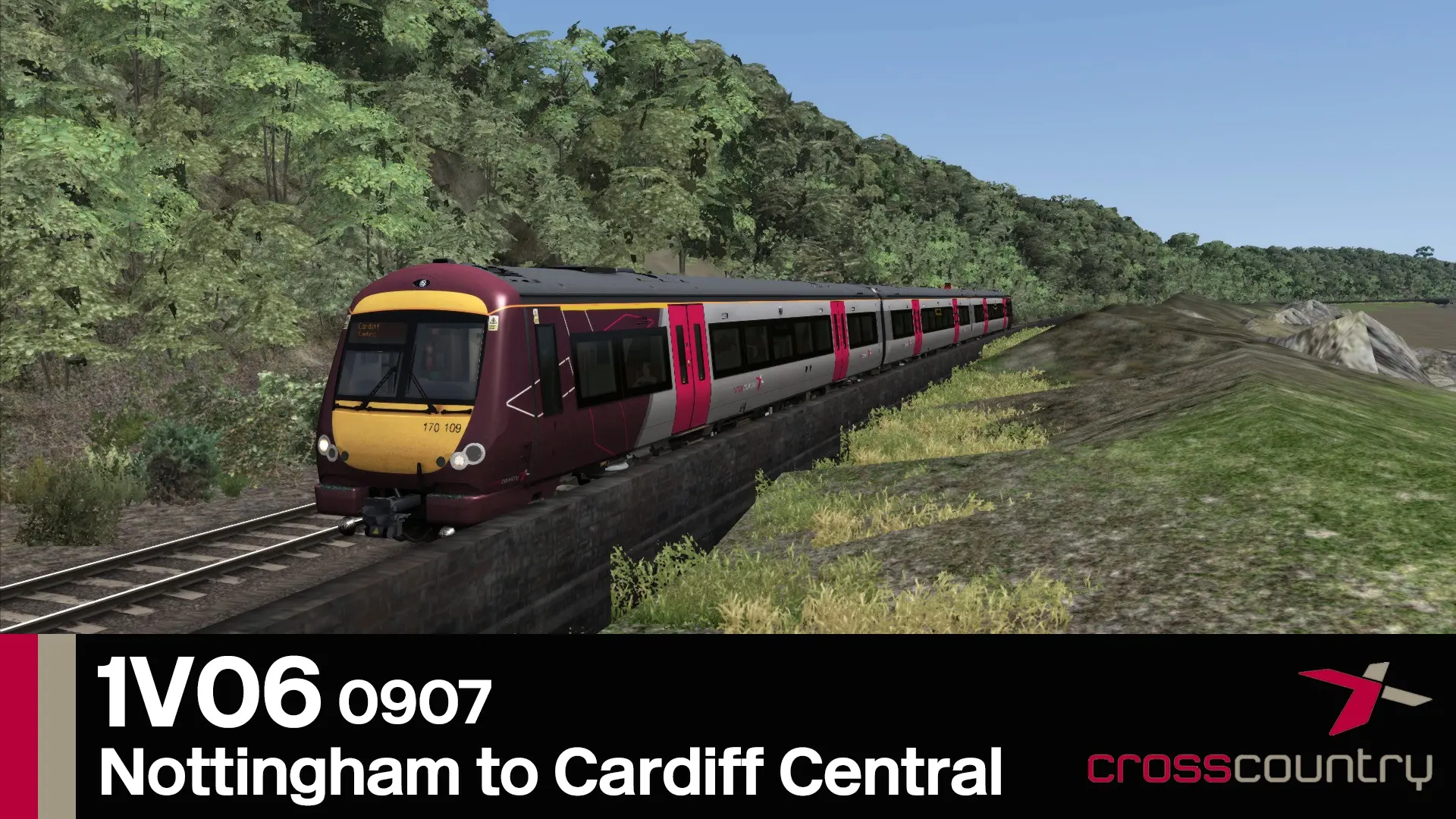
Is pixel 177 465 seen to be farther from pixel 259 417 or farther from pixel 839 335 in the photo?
pixel 839 335

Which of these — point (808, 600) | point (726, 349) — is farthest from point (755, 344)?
point (808, 600)

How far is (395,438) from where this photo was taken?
11742 millimetres

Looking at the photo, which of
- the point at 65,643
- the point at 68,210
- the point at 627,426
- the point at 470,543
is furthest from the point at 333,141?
the point at 65,643

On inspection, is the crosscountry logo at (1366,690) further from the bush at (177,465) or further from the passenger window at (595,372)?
the bush at (177,465)

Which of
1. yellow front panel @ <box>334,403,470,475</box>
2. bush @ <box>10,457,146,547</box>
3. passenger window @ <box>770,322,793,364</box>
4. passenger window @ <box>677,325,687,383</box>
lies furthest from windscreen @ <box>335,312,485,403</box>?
passenger window @ <box>770,322,793,364</box>

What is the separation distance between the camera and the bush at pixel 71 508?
1464 centimetres

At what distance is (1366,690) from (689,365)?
12.2 metres

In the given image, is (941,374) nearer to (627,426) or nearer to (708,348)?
(708,348)

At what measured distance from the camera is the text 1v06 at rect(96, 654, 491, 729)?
5242 mm

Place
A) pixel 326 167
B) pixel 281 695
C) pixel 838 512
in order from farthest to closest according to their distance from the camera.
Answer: pixel 326 167 < pixel 838 512 < pixel 281 695

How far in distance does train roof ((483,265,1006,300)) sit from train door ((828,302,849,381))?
1.21 feet

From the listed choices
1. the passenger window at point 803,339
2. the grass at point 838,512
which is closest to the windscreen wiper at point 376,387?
the grass at point 838,512

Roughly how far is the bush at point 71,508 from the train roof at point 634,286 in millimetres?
7275

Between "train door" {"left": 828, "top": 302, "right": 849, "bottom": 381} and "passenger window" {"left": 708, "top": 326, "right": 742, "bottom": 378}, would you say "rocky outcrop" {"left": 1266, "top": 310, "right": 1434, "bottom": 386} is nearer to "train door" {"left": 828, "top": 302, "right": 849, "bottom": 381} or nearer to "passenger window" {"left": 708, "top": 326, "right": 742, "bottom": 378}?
"train door" {"left": 828, "top": 302, "right": 849, "bottom": 381}
